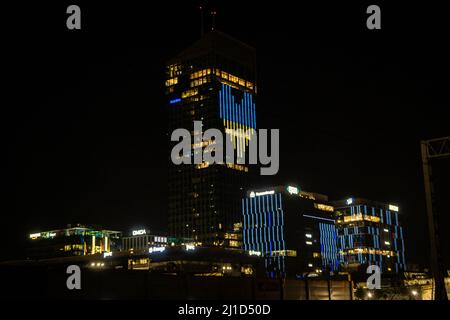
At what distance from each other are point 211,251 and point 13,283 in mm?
107899

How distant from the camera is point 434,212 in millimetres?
55625

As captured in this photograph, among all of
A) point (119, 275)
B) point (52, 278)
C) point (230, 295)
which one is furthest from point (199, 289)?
point (52, 278)

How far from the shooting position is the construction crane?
52.9 meters

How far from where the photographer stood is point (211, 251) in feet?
530

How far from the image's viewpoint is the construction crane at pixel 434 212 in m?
52.9
